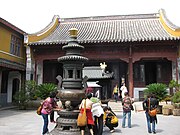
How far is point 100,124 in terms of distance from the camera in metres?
6.20

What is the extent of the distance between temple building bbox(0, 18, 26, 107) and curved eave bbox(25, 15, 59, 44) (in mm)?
1351

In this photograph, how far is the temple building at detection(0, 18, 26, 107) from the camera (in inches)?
571

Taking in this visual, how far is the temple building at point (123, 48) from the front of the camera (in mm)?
14875

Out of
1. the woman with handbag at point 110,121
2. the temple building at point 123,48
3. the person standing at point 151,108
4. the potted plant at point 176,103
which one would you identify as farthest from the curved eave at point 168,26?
the woman with handbag at point 110,121

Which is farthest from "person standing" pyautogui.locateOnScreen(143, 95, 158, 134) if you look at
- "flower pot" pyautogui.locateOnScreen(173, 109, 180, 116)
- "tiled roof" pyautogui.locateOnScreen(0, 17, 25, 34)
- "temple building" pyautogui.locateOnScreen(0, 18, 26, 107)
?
"tiled roof" pyautogui.locateOnScreen(0, 17, 25, 34)

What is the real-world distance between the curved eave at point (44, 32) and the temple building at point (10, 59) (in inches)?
53.2

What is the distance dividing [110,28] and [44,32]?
603cm

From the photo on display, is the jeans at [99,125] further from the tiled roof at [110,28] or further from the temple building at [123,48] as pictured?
the tiled roof at [110,28]

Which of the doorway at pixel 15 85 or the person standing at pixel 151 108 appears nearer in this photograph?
the person standing at pixel 151 108

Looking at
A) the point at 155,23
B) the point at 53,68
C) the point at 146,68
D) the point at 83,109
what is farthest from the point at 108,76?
the point at 155,23

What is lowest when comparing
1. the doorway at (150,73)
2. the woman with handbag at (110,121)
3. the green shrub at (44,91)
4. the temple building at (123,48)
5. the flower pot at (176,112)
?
the flower pot at (176,112)

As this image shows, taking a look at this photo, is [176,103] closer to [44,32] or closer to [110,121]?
[110,121]

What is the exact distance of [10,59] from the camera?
15430 mm

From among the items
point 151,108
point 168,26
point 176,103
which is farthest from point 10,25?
point 176,103
